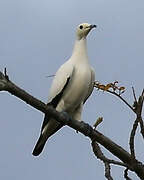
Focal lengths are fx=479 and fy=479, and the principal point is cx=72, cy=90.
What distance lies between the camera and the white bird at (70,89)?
7.10 meters

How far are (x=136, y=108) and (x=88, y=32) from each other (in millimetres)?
4240

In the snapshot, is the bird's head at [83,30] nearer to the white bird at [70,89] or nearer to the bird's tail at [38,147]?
the white bird at [70,89]

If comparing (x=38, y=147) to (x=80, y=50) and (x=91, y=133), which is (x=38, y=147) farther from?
(x=91, y=133)

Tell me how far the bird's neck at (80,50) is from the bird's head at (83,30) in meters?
→ 0.07

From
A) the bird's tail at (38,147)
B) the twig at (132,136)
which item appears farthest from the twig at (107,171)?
the bird's tail at (38,147)

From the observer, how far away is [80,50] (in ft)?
24.7

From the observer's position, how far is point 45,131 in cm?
745

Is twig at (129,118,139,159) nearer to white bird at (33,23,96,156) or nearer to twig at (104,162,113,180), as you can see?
twig at (104,162,113,180)

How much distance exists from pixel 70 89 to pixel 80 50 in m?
0.72

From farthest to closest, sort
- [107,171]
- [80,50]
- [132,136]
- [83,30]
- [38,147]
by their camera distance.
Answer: [83,30] < [80,50] < [38,147] < [107,171] < [132,136]

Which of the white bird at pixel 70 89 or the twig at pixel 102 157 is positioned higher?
the white bird at pixel 70 89

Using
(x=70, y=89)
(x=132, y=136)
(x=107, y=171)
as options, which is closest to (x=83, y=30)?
(x=70, y=89)

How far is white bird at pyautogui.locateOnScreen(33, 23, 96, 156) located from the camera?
710cm

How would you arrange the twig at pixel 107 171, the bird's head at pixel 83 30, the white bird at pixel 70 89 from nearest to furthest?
the twig at pixel 107 171 < the white bird at pixel 70 89 < the bird's head at pixel 83 30
